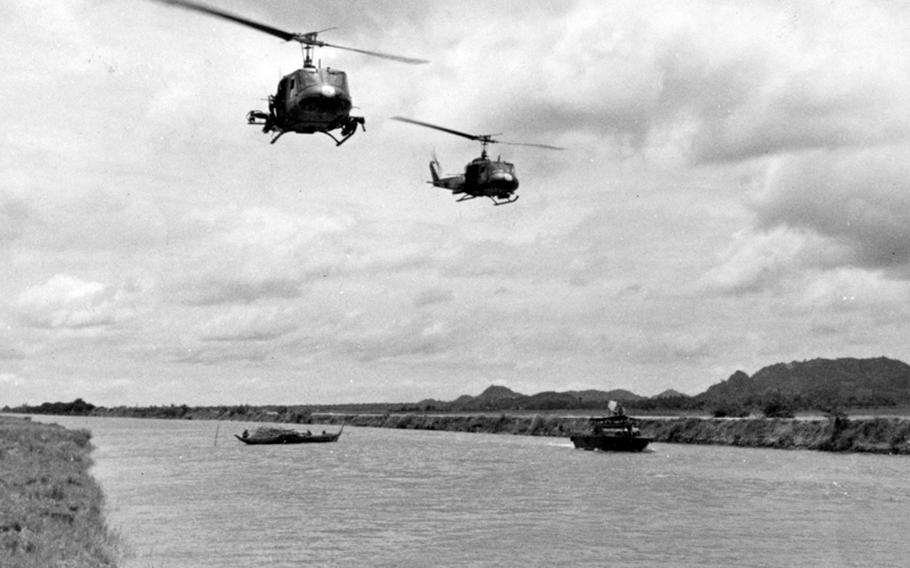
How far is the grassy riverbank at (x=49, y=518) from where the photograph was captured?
78.1 ft

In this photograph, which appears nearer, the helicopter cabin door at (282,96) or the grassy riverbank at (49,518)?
the grassy riverbank at (49,518)

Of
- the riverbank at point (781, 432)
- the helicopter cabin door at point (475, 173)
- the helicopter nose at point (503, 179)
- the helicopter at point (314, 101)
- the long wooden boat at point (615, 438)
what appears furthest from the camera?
the long wooden boat at point (615, 438)

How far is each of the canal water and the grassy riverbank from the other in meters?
1.70

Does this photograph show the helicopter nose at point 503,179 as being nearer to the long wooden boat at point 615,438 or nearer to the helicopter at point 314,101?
the helicopter at point 314,101

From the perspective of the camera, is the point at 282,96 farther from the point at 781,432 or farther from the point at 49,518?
the point at 781,432

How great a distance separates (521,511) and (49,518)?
22.5 m

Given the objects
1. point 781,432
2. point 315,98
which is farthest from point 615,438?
point 315,98

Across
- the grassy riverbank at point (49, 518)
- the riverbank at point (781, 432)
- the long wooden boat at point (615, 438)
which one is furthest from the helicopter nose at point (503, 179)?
the riverbank at point (781, 432)

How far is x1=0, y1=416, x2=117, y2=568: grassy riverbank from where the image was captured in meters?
23.8

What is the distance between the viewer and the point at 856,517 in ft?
134

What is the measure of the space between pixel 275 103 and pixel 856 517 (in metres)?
31.4

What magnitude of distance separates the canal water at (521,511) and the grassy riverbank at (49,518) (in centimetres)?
170

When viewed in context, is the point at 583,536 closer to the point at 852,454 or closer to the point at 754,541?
the point at 754,541

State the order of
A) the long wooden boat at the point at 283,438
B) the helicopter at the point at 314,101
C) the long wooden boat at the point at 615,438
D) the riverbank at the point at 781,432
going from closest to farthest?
the helicopter at the point at 314,101, the riverbank at the point at 781,432, the long wooden boat at the point at 615,438, the long wooden boat at the point at 283,438
